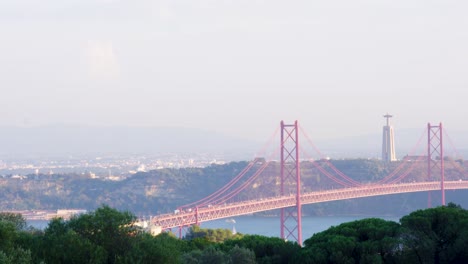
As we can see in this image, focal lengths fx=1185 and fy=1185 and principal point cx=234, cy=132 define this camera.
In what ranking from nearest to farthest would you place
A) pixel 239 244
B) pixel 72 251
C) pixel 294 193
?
1. pixel 72 251
2. pixel 239 244
3. pixel 294 193

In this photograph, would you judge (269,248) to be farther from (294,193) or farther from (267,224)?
(267,224)

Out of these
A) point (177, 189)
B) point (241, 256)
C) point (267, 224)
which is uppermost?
point (177, 189)

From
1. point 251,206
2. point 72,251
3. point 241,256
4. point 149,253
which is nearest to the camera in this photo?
point 72,251

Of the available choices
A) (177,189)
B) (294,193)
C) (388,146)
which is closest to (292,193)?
(294,193)

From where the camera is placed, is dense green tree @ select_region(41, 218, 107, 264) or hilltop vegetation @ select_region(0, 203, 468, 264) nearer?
dense green tree @ select_region(41, 218, 107, 264)

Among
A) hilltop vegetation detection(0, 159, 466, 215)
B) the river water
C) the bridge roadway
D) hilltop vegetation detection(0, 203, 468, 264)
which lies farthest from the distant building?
hilltop vegetation detection(0, 203, 468, 264)

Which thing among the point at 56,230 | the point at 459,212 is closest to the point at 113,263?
the point at 56,230

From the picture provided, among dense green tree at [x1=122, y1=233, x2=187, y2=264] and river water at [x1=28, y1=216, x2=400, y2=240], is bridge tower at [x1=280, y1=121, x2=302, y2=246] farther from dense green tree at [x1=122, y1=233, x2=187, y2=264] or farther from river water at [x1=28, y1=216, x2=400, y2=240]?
dense green tree at [x1=122, y1=233, x2=187, y2=264]
